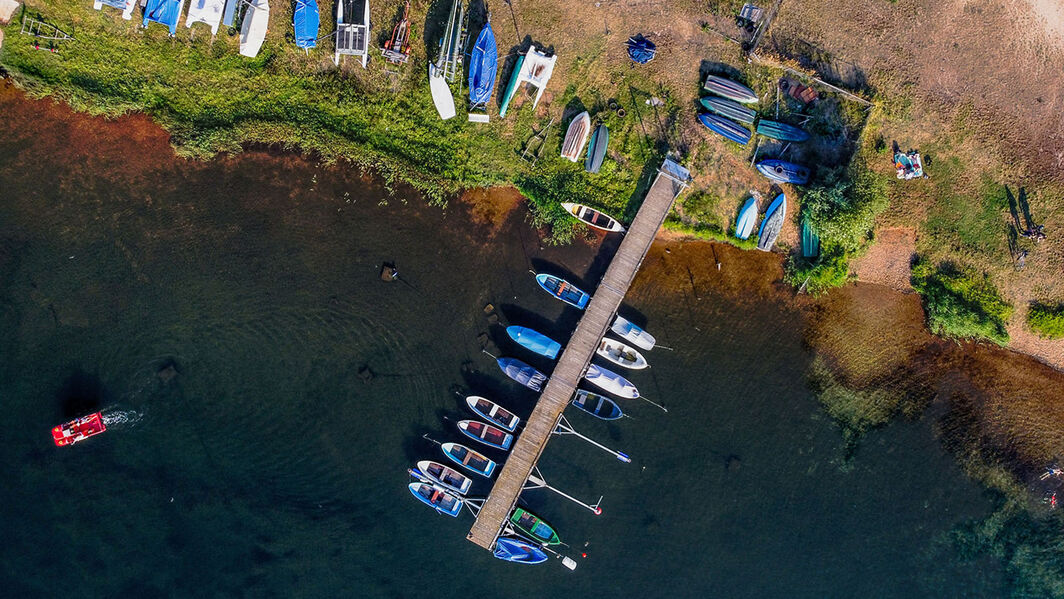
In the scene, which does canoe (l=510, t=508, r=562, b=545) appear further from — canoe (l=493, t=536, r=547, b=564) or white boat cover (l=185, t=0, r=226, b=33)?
white boat cover (l=185, t=0, r=226, b=33)

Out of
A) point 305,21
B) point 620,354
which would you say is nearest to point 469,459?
point 620,354

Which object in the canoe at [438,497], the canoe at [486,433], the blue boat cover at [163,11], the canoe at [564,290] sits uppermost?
the blue boat cover at [163,11]

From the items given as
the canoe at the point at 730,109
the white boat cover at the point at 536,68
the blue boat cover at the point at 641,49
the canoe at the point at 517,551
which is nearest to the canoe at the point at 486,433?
the canoe at the point at 517,551

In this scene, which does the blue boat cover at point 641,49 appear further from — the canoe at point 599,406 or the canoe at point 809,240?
the canoe at point 599,406

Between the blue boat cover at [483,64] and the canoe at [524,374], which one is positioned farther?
the canoe at [524,374]

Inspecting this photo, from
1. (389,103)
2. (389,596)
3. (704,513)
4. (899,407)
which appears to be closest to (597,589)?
(704,513)
